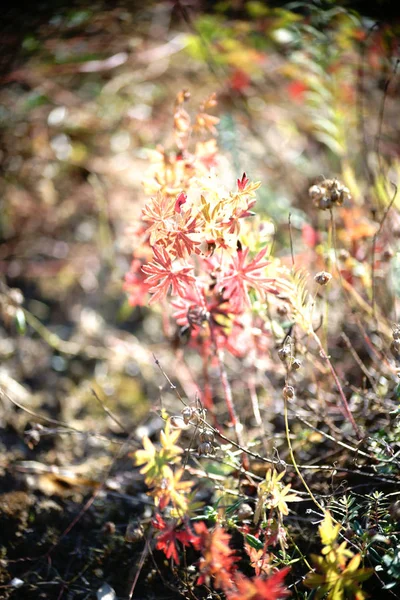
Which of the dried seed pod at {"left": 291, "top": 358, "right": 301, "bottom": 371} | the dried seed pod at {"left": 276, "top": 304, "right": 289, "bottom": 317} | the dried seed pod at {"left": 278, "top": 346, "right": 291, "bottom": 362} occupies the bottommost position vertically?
the dried seed pod at {"left": 276, "top": 304, "right": 289, "bottom": 317}

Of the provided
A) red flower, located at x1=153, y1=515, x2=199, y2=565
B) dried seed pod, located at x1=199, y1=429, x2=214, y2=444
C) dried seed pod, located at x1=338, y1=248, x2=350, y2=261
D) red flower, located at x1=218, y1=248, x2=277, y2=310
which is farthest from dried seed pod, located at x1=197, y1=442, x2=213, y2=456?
dried seed pod, located at x1=338, y1=248, x2=350, y2=261

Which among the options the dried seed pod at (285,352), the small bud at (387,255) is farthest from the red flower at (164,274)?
the small bud at (387,255)

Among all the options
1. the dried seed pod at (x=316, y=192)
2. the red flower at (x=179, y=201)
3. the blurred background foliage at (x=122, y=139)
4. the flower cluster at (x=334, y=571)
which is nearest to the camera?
the flower cluster at (x=334, y=571)

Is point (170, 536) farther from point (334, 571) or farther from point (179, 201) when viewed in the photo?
point (179, 201)

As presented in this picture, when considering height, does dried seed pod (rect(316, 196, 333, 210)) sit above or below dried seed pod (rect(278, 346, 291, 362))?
above

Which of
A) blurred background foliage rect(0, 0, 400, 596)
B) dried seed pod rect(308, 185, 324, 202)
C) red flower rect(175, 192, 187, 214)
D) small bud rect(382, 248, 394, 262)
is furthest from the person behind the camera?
blurred background foliage rect(0, 0, 400, 596)

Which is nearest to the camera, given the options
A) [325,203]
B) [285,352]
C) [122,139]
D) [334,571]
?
[334,571]

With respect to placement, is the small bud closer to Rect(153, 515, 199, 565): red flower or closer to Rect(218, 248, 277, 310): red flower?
Rect(218, 248, 277, 310): red flower

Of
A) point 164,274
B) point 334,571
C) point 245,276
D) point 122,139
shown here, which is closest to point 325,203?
point 245,276

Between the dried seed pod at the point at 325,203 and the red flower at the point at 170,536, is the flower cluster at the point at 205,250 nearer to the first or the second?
the dried seed pod at the point at 325,203
